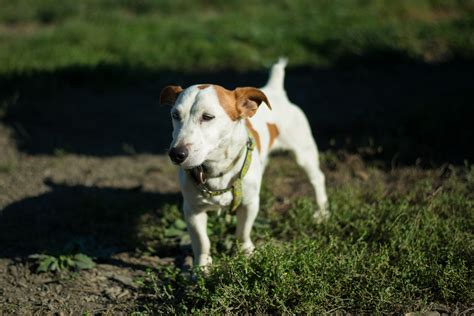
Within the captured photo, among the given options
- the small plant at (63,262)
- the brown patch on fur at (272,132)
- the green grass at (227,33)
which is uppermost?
the green grass at (227,33)

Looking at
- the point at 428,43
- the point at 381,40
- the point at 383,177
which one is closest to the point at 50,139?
the point at 383,177

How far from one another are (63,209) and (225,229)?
162 centimetres

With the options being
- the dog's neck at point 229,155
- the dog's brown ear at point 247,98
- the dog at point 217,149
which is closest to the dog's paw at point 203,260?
the dog at point 217,149

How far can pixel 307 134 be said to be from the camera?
451 cm

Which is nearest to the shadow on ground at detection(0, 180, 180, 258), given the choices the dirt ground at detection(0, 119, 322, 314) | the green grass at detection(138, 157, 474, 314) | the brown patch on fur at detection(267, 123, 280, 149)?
the dirt ground at detection(0, 119, 322, 314)

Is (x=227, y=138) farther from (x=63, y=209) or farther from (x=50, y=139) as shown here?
(x=50, y=139)

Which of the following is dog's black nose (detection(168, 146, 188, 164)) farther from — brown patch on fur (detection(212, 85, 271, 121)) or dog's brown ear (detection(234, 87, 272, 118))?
dog's brown ear (detection(234, 87, 272, 118))

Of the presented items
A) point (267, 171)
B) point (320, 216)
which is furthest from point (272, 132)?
point (267, 171)

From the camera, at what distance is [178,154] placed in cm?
301

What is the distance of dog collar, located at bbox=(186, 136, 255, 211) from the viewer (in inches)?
135

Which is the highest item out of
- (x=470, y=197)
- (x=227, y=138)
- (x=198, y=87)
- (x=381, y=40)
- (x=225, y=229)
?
(x=381, y=40)

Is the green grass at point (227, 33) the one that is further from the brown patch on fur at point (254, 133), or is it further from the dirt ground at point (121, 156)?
the brown patch on fur at point (254, 133)

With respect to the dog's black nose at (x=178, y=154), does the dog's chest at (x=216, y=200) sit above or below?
below

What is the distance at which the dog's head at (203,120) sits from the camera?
10.1ft
